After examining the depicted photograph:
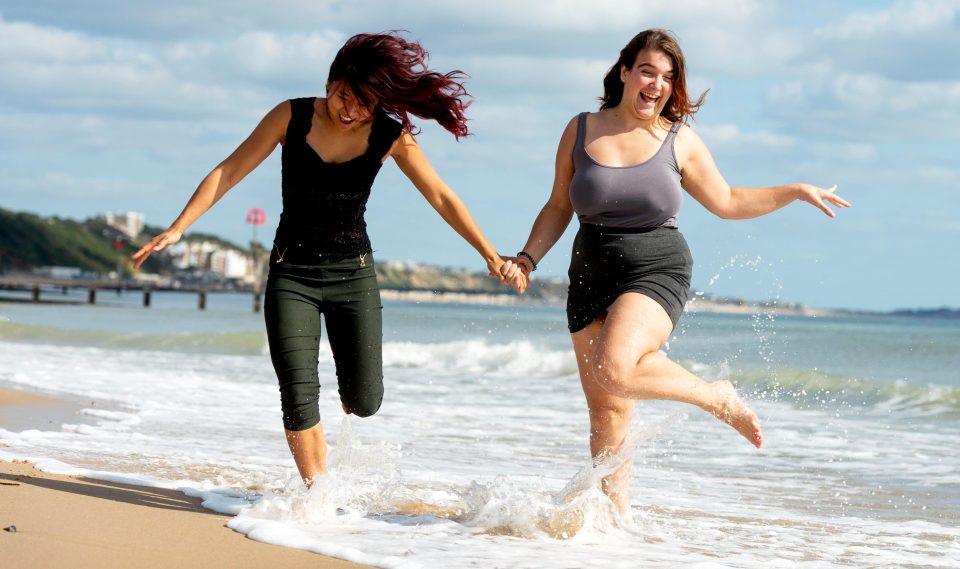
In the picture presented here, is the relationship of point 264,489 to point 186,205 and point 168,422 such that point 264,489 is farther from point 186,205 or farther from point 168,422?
point 168,422

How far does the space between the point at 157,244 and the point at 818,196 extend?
2.80 meters

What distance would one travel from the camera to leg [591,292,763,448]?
15.0 ft

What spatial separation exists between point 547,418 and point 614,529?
6.30 m

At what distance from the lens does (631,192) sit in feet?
15.5

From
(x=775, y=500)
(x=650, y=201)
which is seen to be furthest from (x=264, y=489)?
(x=775, y=500)

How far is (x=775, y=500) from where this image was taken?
6.84 meters

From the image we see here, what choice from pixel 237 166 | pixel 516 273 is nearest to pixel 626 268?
pixel 516 273

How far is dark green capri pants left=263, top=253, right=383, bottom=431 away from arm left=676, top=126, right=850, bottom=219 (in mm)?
1413

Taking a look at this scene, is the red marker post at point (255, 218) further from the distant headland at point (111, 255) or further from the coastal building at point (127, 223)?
the coastal building at point (127, 223)

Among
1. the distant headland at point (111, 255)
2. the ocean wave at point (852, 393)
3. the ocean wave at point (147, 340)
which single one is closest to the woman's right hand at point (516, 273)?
the ocean wave at point (852, 393)

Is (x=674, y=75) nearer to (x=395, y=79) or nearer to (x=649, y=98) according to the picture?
(x=649, y=98)

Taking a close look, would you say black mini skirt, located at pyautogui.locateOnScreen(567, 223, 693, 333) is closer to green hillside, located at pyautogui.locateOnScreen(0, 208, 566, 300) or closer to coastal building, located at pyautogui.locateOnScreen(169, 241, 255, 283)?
green hillside, located at pyautogui.locateOnScreen(0, 208, 566, 300)

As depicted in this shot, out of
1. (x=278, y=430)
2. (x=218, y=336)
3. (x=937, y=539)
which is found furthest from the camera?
(x=218, y=336)

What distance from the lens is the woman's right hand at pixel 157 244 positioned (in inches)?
176
